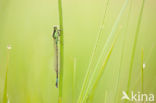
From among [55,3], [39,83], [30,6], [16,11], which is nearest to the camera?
[39,83]

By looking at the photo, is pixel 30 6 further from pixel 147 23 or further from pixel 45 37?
pixel 147 23

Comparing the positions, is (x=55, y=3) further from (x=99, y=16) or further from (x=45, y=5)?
(x=99, y=16)

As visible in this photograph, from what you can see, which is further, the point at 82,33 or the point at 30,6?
the point at 30,6

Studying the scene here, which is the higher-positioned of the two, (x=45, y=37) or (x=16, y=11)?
(x=16, y=11)

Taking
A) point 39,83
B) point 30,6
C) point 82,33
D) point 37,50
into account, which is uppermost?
point 30,6

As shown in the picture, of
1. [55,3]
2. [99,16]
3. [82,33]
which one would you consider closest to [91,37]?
[82,33]

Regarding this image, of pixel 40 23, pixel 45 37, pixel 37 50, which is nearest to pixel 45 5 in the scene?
pixel 40 23

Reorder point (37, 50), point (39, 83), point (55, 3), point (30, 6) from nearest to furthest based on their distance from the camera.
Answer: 1. point (39, 83)
2. point (37, 50)
3. point (30, 6)
4. point (55, 3)
